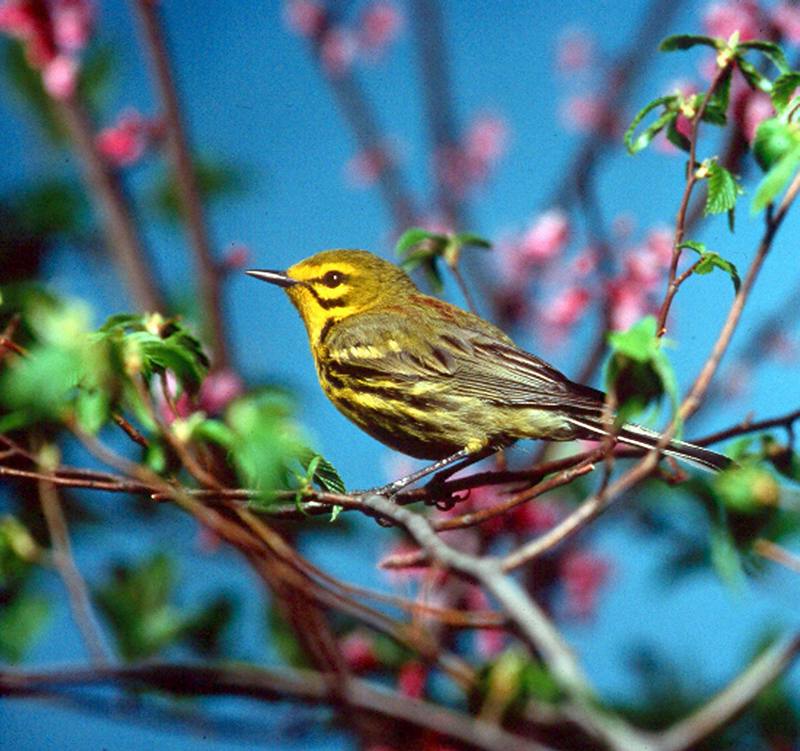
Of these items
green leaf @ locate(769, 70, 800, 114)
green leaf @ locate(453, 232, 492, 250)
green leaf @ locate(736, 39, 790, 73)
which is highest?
green leaf @ locate(453, 232, 492, 250)

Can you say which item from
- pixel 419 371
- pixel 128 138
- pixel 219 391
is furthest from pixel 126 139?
pixel 419 371

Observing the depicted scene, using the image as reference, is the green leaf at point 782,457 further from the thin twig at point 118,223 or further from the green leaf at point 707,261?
the thin twig at point 118,223

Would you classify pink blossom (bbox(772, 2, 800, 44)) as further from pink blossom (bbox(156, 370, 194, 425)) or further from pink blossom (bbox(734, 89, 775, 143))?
pink blossom (bbox(156, 370, 194, 425))

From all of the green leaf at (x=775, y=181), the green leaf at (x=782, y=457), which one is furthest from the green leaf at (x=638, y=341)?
the green leaf at (x=782, y=457)

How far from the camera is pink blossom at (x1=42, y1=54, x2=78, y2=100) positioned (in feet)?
7.76

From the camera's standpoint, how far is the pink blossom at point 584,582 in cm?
250

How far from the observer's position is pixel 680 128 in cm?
125

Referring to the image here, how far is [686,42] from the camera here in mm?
1085

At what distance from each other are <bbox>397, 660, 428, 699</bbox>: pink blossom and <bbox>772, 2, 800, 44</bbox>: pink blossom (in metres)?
1.24

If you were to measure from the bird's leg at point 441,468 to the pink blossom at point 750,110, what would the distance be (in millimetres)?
559

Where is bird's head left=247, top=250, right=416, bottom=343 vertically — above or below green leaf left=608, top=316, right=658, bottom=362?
above

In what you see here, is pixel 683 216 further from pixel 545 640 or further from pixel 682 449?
pixel 545 640

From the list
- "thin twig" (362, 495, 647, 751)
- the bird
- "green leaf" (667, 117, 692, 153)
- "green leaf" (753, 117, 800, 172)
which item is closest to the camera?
"thin twig" (362, 495, 647, 751)

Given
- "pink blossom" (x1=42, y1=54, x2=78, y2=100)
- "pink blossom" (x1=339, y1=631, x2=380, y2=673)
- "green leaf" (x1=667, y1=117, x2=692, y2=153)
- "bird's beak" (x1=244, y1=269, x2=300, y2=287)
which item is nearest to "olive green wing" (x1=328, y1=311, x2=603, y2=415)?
"bird's beak" (x1=244, y1=269, x2=300, y2=287)
